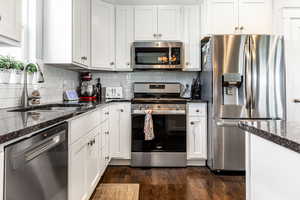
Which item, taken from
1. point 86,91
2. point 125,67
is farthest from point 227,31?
point 86,91

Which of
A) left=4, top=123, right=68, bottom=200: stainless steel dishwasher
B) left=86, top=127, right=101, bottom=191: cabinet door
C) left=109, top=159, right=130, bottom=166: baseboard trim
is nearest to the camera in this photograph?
left=4, top=123, right=68, bottom=200: stainless steel dishwasher

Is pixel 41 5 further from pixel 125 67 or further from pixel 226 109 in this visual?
pixel 226 109

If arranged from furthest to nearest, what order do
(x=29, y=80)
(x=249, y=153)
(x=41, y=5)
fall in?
(x=41, y=5)
(x=29, y=80)
(x=249, y=153)

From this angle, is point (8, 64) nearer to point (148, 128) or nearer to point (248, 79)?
point (148, 128)

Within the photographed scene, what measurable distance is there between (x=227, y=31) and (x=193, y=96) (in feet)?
3.45

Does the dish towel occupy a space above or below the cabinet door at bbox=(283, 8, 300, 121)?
below

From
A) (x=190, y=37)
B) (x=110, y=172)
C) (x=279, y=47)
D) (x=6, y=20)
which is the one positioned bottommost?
(x=110, y=172)

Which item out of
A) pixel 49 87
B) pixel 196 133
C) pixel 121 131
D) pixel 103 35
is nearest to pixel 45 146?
pixel 49 87

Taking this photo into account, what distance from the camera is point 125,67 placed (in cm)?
353

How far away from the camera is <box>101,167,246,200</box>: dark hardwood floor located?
2.37m

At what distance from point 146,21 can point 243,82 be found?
1.64 m

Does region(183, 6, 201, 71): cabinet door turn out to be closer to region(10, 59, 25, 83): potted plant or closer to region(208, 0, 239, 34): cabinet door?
region(208, 0, 239, 34): cabinet door

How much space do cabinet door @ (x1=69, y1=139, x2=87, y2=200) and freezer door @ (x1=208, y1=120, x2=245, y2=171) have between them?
69.3 inches

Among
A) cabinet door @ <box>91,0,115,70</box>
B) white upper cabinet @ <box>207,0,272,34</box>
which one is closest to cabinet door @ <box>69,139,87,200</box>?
cabinet door @ <box>91,0,115,70</box>
